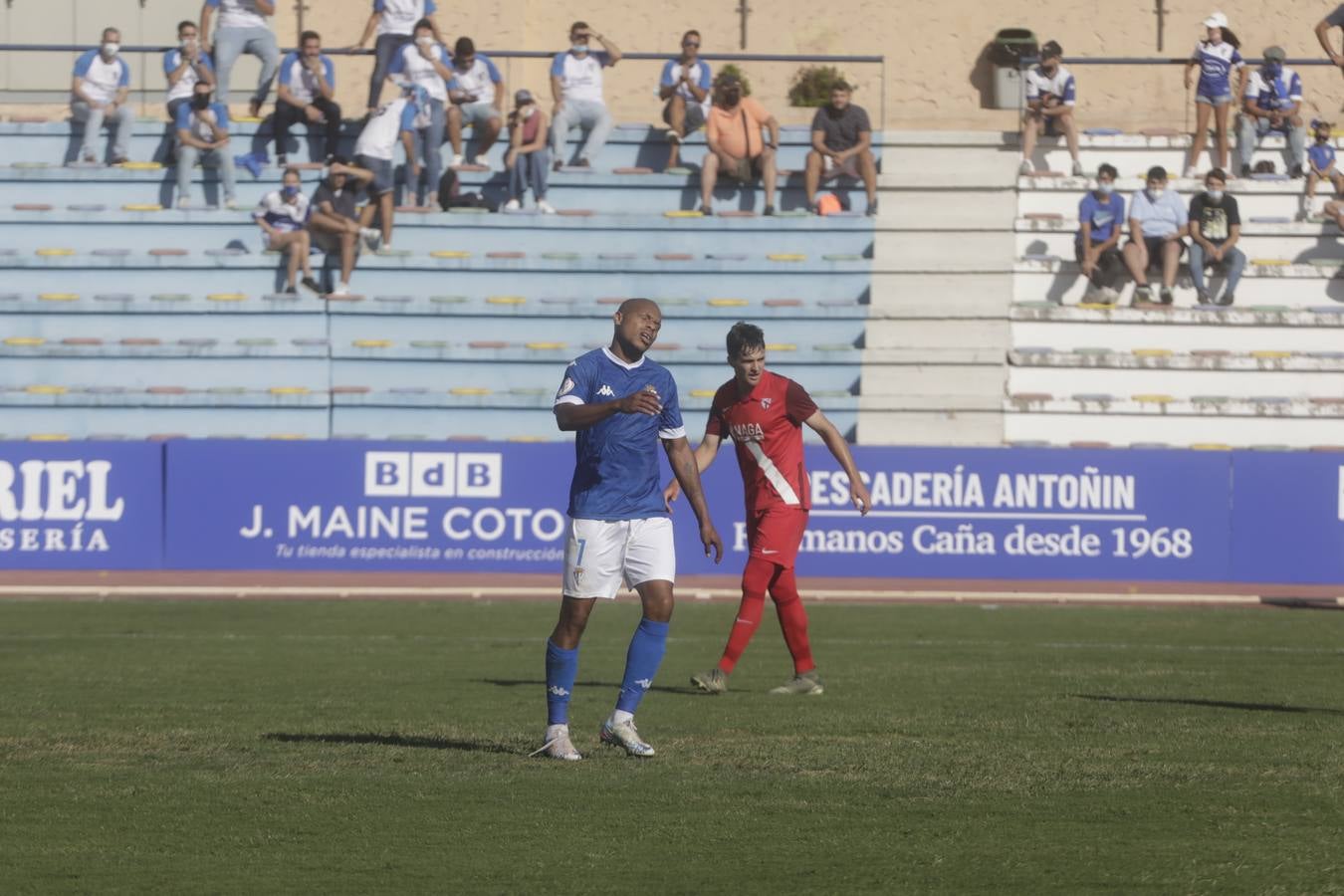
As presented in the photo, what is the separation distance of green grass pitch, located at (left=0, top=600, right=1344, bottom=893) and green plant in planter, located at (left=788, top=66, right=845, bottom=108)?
1748 cm

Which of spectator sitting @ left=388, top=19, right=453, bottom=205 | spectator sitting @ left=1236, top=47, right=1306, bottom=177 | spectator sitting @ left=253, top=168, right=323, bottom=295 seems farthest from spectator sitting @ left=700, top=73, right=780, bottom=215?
spectator sitting @ left=1236, top=47, right=1306, bottom=177

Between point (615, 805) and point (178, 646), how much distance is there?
7866 mm

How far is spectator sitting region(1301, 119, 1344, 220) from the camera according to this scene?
88.3ft

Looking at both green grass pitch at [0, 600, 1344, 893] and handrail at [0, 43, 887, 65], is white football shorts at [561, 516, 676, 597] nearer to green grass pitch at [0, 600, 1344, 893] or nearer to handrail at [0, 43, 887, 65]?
green grass pitch at [0, 600, 1344, 893]

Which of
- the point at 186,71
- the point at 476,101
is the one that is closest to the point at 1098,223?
the point at 476,101

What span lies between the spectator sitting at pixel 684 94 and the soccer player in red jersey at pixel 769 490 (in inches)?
627

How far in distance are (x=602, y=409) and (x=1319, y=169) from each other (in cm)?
2134

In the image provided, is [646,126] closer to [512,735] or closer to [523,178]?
[523,178]

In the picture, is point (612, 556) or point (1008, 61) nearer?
point (612, 556)

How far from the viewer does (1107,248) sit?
84.6 feet

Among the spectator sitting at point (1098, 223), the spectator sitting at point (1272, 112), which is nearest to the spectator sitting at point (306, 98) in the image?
the spectator sitting at point (1098, 223)

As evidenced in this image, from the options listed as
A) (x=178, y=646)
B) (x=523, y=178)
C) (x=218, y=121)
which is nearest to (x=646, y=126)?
(x=523, y=178)

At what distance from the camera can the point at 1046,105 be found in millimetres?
27625

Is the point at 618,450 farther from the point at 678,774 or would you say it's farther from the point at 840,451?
the point at 840,451
